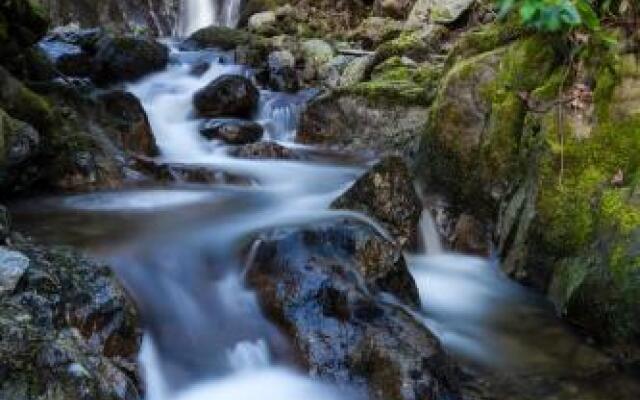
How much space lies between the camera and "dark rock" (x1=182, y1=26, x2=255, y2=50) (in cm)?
1786

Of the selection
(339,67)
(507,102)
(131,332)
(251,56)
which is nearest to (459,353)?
(131,332)

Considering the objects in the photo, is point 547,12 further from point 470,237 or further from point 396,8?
point 396,8

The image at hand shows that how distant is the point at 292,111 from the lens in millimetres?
12570

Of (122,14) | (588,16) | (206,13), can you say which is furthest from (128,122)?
(206,13)

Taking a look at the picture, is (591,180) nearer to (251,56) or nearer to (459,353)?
(459,353)

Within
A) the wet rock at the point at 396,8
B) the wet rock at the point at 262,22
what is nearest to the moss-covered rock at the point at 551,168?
the wet rock at the point at 396,8

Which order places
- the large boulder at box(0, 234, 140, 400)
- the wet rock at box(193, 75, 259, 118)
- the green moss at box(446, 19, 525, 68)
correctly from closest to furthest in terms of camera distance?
the large boulder at box(0, 234, 140, 400)
the green moss at box(446, 19, 525, 68)
the wet rock at box(193, 75, 259, 118)

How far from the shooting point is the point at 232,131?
11.1 meters

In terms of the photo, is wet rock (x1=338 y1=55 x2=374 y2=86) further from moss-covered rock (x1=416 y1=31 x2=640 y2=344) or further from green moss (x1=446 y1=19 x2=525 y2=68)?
moss-covered rock (x1=416 y1=31 x2=640 y2=344)

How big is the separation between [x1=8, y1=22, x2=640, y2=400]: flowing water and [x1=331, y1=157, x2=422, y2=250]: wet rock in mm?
247

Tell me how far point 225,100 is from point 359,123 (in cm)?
231

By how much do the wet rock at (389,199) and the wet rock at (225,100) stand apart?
5686 mm

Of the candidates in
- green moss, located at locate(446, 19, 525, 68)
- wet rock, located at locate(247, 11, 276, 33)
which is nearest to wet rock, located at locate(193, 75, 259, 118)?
green moss, located at locate(446, 19, 525, 68)

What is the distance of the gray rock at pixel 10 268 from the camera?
13.1 feet
